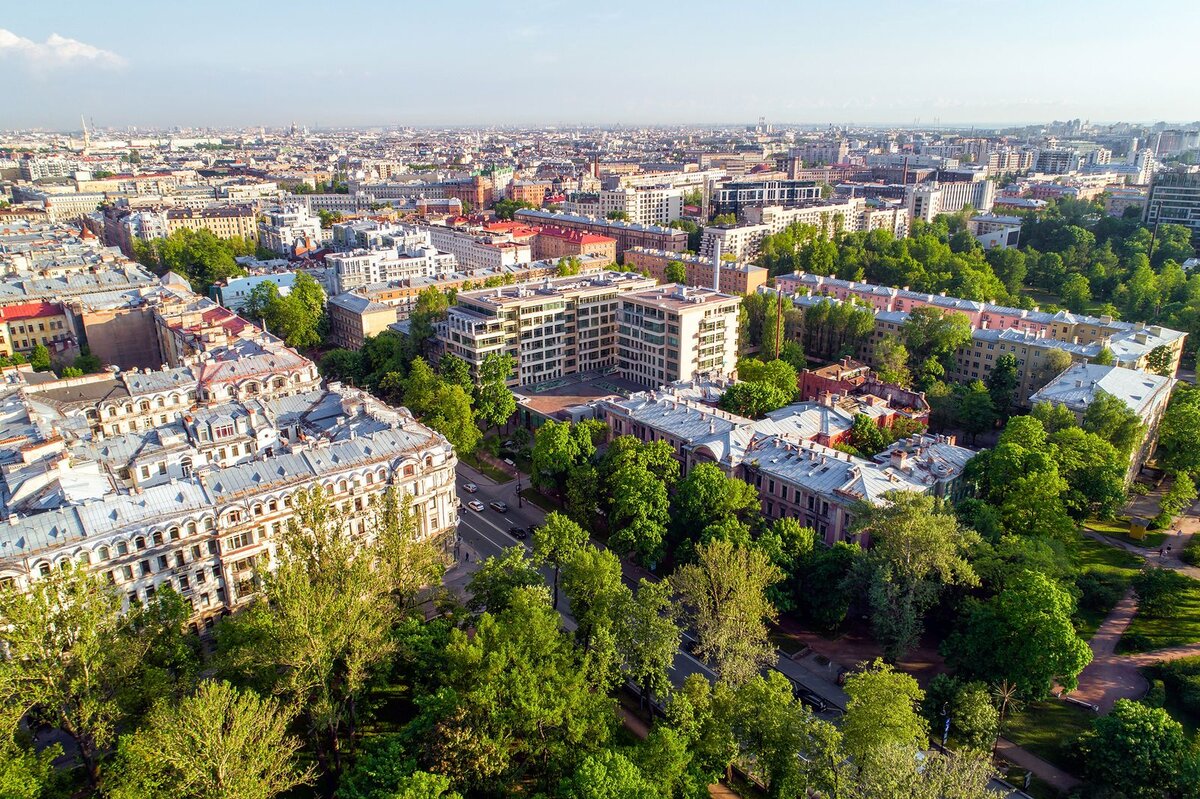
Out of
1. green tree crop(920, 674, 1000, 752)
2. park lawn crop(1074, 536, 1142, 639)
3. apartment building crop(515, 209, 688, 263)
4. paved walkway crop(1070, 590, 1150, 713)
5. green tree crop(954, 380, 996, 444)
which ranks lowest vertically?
paved walkway crop(1070, 590, 1150, 713)

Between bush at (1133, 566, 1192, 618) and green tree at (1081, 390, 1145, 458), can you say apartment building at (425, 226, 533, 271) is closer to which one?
green tree at (1081, 390, 1145, 458)

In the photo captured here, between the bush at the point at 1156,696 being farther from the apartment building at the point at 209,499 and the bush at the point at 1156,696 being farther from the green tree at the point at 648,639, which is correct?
the apartment building at the point at 209,499

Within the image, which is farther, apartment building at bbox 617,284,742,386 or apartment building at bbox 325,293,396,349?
apartment building at bbox 325,293,396,349

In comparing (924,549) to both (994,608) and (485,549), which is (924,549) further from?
(485,549)

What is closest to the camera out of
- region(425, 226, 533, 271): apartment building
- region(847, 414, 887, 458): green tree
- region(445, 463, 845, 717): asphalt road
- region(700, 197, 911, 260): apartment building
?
region(445, 463, 845, 717): asphalt road

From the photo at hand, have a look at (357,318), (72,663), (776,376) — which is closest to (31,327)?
(357,318)

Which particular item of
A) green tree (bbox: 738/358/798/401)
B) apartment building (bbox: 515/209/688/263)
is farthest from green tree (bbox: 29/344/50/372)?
apartment building (bbox: 515/209/688/263)

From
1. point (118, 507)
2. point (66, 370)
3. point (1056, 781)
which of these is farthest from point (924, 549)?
point (66, 370)

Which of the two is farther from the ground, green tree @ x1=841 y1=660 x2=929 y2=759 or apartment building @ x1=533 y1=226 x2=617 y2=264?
apartment building @ x1=533 y1=226 x2=617 y2=264
